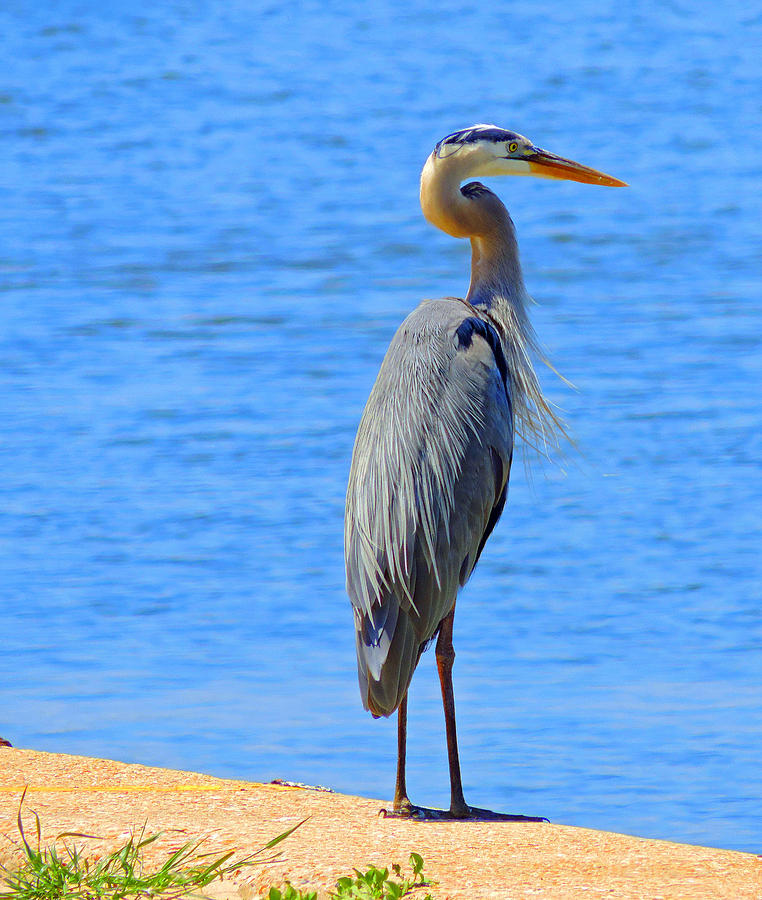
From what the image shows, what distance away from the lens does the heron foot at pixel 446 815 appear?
182 inches

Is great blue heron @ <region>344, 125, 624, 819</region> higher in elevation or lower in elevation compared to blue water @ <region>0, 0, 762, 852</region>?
lower

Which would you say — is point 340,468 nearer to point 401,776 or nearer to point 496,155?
point 496,155

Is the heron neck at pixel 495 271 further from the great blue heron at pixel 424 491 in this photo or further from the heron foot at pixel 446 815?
the heron foot at pixel 446 815

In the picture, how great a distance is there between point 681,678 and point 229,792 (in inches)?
117

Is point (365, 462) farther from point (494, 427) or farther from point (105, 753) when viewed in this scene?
point (105, 753)

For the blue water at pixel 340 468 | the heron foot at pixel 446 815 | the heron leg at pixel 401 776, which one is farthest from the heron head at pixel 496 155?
the heron foot at pixel 446 815

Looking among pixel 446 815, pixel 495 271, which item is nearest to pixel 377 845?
pixel 446 815

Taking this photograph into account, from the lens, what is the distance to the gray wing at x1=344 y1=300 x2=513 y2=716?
471 cm

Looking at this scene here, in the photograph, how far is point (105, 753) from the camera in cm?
669

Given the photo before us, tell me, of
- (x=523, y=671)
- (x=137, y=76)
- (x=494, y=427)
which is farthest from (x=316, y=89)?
(x=494, y=427)

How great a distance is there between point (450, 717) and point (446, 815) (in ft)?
0.90

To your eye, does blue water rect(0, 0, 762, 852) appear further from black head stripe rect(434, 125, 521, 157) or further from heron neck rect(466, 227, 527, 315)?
black head stripe rect(434, 125, 521, 157)

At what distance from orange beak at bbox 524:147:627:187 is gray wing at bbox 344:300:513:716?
0.81 metres

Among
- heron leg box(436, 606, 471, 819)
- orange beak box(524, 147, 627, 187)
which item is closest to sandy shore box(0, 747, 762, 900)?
heron leg box(436, 606, 471, 819)
